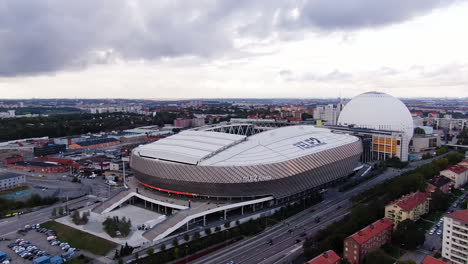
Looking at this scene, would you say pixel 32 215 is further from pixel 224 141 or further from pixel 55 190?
pixel 224 141

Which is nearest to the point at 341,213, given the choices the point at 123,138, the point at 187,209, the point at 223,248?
the point at 223,248

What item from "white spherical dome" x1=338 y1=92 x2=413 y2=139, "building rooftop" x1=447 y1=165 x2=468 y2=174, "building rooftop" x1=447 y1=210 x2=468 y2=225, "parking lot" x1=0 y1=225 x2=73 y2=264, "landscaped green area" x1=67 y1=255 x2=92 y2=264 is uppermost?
"white spherical dome" x1=338 y1=92 x2=413 y2=139


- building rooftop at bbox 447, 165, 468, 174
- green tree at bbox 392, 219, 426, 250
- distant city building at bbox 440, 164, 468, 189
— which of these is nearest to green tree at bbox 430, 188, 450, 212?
distant city building at bbox 440, 164, 468, 189

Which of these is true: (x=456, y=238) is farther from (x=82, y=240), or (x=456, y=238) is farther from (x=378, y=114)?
(x=378, y=114)

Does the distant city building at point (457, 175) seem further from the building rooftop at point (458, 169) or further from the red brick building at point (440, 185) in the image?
the red brick building at point (440, 185)

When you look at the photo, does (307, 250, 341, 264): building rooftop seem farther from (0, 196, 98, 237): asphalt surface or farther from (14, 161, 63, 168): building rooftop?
(14, 161, 63, 168): building rooftop

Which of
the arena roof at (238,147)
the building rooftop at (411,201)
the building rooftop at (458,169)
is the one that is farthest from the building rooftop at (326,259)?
the building rooftop at (458,169)

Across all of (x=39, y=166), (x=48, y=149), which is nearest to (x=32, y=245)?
(x=39, y=166)
